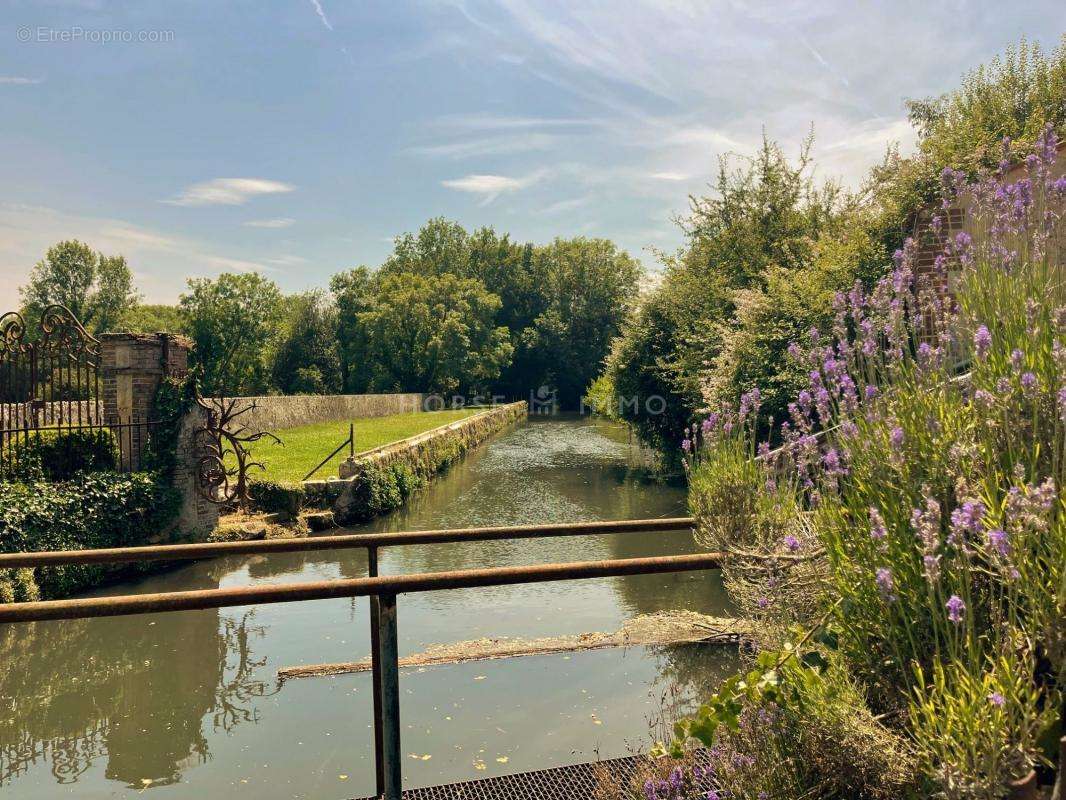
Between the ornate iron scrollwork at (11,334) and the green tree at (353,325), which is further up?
the green tree at (353,325)

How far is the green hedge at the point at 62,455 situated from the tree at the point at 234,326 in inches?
1810

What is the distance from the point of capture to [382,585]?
2068 mm

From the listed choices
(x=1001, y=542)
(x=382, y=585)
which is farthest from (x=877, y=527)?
(x=382, y=585)

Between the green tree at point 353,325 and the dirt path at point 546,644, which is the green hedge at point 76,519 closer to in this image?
the dirt path at point 546,644

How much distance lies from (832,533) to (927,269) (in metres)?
10.1

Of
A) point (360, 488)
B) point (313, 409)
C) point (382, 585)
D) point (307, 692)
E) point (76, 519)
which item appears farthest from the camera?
point (313, 409)

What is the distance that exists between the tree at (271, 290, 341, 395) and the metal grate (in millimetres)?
54294

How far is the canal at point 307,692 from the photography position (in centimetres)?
487

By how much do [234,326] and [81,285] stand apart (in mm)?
16623

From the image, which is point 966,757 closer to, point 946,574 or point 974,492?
point 946,574

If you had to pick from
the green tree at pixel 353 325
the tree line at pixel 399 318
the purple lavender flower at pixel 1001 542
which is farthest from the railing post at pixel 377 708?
the green tree at pixel 353 325

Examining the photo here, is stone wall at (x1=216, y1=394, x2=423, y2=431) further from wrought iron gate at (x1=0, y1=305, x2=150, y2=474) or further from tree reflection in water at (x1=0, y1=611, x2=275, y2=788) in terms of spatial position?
tree reflection in water at (x1=0, y1=611, x2=275, y2=788)

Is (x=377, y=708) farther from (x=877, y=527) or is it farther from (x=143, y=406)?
(x=143, y=406)

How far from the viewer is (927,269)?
1050 cm
